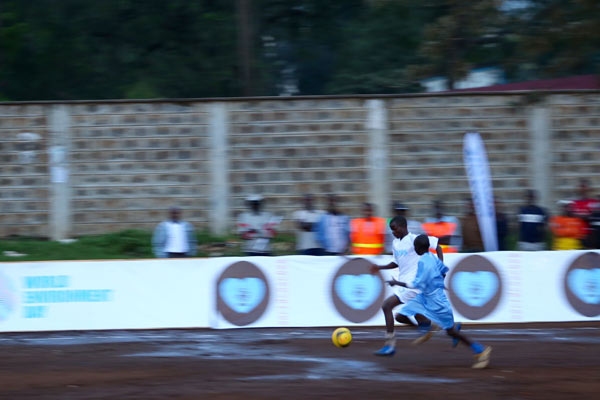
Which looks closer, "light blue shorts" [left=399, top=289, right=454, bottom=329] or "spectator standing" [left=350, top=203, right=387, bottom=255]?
"light blue shorts" [left=399, top=289, right=454, bottom=329]

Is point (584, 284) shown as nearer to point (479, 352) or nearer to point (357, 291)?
point (357, 291)

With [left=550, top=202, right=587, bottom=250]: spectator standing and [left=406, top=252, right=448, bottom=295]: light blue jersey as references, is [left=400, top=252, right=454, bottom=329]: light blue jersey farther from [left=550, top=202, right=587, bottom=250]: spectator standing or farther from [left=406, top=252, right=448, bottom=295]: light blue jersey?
[left=550, top=202, right=587, bottom=250]: spectator standing

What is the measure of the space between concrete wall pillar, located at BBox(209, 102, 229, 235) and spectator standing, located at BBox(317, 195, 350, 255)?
495 centimetres

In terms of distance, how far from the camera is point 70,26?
27875mm

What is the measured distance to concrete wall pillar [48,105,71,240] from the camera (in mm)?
19000

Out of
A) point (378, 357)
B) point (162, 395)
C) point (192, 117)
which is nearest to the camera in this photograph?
point (162, 395)

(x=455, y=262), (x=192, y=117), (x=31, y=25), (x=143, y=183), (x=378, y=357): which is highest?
(x=31, y=25)

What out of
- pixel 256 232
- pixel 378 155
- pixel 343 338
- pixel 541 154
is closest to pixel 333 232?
pixel 256 232

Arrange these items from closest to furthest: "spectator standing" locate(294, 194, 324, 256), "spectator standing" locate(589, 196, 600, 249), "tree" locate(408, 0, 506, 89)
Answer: "spectator standing" locate(294, 194, 324, 256) → "spectator standing" locate(589, 196, 600, 249) → "tree" locate(408, 0, 506, 89)

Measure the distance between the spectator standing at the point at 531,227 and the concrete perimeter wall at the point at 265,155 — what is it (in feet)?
11.9

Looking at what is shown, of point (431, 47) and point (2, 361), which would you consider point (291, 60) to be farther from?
point (2, 361)

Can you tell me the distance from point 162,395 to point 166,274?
16.4 ft

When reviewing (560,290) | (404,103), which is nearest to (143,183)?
(404,103)

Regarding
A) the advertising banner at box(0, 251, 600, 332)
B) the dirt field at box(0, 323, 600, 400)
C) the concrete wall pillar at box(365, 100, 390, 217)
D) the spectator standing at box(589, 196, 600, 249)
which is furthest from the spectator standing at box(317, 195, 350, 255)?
the spectator standing at box(589, 196, 600, 249)
